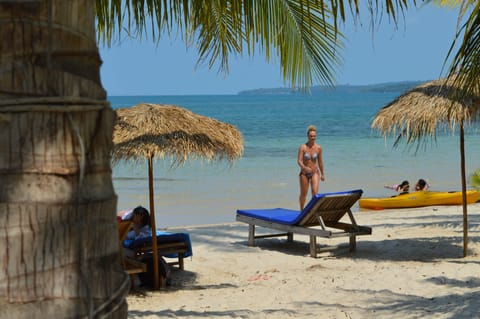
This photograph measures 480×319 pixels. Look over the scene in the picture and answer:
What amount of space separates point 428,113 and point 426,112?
3 cm

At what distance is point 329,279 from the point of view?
6473mm

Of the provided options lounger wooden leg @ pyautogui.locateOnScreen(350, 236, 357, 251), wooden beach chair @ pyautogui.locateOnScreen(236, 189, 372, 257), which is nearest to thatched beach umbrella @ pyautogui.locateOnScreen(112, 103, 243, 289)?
wooden beach chair @ pyautogui.locateOnScreen(236, 189, 372, 257)

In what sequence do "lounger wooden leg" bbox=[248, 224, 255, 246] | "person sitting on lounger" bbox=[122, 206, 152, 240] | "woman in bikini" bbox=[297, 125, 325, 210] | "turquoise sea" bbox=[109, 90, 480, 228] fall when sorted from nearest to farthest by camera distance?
1. "person sitting on lounger" bbox=[122, 206, 152, 240]
2. "lounger wooden leg" bbox=[248, 224, 255, 246]
3. "woman in bikini" bbox=[297, 125, 325, 210]
4. "turquoise sea" bbox=[109, 90, 480, 228]

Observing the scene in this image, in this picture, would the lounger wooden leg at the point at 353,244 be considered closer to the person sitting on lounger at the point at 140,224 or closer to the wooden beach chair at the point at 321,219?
the wooden beach chair at the point at 321,219

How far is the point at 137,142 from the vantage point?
20.0 ft

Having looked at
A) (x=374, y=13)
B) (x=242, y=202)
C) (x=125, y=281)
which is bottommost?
(x=242, y=202)

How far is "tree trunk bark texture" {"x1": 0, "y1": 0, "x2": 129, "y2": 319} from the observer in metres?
1.56

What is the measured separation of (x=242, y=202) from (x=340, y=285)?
9.24 m

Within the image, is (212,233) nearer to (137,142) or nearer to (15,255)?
(137,142)

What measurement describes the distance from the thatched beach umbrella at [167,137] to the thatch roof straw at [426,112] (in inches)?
66.0

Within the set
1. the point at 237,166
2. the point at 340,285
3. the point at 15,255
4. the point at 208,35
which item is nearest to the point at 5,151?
the point at 15,255

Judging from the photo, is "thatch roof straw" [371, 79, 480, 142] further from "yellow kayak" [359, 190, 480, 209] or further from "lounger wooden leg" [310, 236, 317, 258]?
"yellow kayak" [359, 190, 480, 209]

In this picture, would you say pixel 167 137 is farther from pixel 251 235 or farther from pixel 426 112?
pixel 251 235

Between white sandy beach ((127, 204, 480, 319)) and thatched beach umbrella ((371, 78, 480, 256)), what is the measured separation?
0.94 meters
